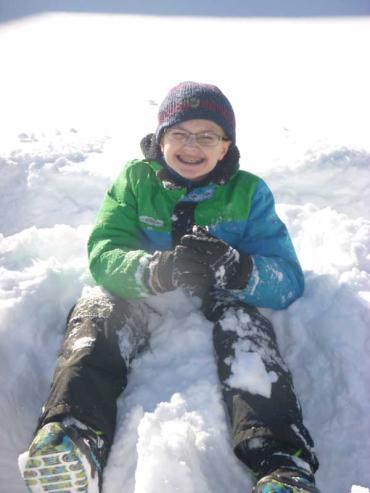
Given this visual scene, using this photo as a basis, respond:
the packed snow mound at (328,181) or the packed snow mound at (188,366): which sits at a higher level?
the packed snow mound at (328,181)

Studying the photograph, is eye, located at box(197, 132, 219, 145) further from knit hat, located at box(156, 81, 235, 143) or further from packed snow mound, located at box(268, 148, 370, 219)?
packed snow mound, located at box(268, 148, 370, 219)

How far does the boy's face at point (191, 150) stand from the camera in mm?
2127

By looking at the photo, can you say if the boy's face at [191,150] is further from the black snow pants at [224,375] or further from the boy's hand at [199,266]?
the black snow pants at [224,375]

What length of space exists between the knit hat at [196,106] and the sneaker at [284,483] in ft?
4.85

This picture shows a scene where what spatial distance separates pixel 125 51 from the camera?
10406 mm

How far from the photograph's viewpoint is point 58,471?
147 cm

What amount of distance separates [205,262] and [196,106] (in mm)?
727

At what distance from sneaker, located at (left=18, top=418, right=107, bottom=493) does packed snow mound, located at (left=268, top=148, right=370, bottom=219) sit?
2870 mm

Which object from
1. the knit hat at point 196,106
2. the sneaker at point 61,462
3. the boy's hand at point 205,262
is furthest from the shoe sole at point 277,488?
the knit hat at point 196,106

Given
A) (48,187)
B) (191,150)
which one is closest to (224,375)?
(191,150)

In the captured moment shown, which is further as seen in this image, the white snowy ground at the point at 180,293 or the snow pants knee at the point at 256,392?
the white snowy ground at the point at 180,293

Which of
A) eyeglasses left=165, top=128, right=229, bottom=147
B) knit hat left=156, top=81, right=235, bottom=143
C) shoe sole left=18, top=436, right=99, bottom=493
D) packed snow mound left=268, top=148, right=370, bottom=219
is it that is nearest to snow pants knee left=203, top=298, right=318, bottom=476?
shoe sole left=18, top=436, right=99, bottom=493

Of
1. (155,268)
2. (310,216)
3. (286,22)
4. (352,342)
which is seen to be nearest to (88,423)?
(155,268)

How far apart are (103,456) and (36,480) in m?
0.24
